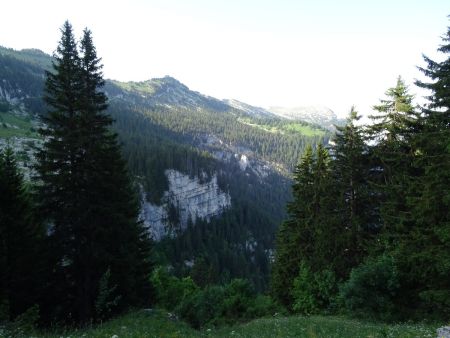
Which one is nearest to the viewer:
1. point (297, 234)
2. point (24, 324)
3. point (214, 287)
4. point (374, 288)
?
point (24, 324)

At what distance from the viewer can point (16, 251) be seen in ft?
55.0

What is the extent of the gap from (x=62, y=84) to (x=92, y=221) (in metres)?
7.57

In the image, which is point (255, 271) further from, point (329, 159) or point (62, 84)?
point (62, 84)

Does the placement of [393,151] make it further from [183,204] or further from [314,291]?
[183,204]

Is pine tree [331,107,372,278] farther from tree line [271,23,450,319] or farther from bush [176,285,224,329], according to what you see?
bush [176,285,224,329]

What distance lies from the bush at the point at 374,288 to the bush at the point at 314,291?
584 cm

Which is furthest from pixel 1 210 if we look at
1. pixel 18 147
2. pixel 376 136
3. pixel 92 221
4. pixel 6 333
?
pixel 18 147

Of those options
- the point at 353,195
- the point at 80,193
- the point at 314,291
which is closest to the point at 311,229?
the point at 314,291

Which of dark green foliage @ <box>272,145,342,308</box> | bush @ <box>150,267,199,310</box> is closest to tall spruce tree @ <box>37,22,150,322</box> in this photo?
dark green foliage @ <box>272,145,342,308</box>

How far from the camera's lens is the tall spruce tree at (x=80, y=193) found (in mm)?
18203

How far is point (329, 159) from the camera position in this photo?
97.4 ft

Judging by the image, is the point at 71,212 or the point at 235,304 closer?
A: the point at 71,212

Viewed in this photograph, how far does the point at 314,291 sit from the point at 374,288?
8.01 meters

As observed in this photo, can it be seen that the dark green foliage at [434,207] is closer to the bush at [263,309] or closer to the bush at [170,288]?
the bush at [263,309]
